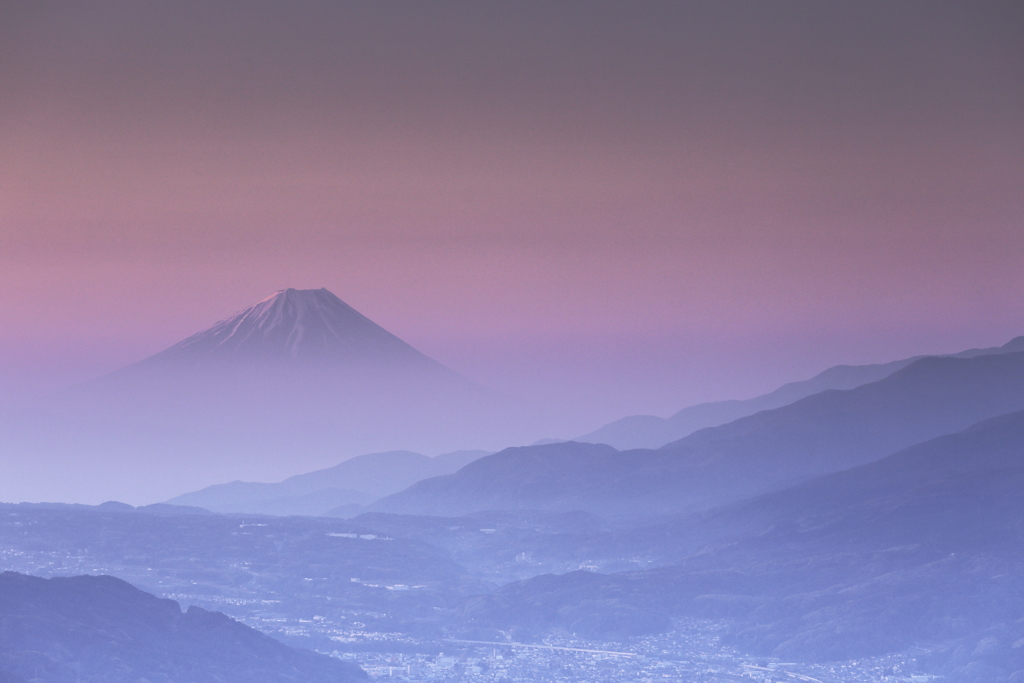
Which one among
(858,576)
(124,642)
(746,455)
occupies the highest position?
(746,455)

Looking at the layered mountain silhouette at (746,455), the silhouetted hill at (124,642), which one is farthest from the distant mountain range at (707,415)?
the silhouetted hill at (124,642)

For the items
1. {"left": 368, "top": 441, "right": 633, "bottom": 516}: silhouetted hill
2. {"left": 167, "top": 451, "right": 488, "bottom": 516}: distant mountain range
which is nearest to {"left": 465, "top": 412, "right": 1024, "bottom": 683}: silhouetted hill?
{"left": 368, "top": 441, "right": 633, "bottom": 516}: silhouetted hill

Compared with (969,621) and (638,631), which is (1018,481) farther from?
(638,631)

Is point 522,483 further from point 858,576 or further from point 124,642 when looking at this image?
point 124,642

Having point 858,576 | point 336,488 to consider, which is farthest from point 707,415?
point 858,576

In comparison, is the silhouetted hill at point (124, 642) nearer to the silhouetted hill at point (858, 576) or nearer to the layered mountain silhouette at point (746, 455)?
the silhouetted hill at point (858, 576)
